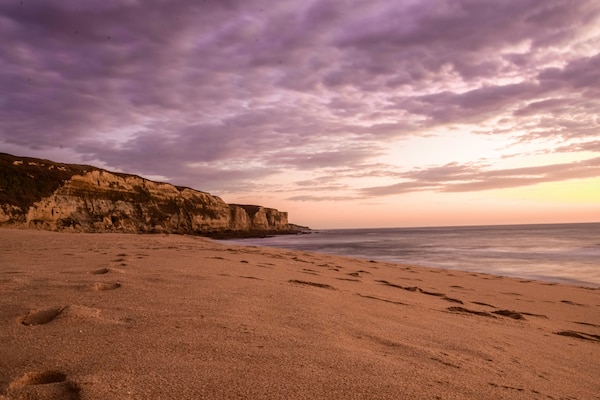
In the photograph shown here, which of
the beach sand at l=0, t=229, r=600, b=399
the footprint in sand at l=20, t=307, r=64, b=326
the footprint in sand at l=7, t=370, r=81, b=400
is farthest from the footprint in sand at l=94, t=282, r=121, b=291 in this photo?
the footprint in sand at l=7, t=370, r=81, b=400

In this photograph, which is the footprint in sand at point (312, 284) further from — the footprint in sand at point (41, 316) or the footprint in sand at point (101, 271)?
the footprint in sand at point (41, 316)

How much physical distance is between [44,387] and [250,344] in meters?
1.15

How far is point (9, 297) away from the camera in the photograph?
352cm

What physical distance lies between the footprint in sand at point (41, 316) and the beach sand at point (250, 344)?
0.01m

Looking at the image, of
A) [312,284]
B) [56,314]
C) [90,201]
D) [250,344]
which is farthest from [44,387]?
[90,201]

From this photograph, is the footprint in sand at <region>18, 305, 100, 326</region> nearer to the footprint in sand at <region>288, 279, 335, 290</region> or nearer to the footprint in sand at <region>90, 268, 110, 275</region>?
the footprint in sand at <region>90, 268, 110, 275</region>

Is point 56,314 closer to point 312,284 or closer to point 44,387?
Answer: point 44,387

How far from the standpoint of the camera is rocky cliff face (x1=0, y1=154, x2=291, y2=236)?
976 inches

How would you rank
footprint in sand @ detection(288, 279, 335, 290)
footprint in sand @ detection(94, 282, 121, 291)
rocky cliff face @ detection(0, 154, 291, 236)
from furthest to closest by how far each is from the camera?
rocky cliff face @ detection(0, 154, 291, 236)
footprint in sand @ detection(288, 279, 335, 290)
footprint in sand @ detection(94, 282, 121, 291)

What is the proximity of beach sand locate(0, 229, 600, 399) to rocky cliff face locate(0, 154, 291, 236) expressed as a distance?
23.0 meters

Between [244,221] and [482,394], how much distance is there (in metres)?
67.6

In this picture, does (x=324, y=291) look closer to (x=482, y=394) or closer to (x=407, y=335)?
(x=407, y=335)

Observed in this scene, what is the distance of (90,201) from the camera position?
102 feet

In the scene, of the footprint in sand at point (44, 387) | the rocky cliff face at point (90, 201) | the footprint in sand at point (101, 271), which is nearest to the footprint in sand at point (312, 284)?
the footprint in sand at point (101, 271)
